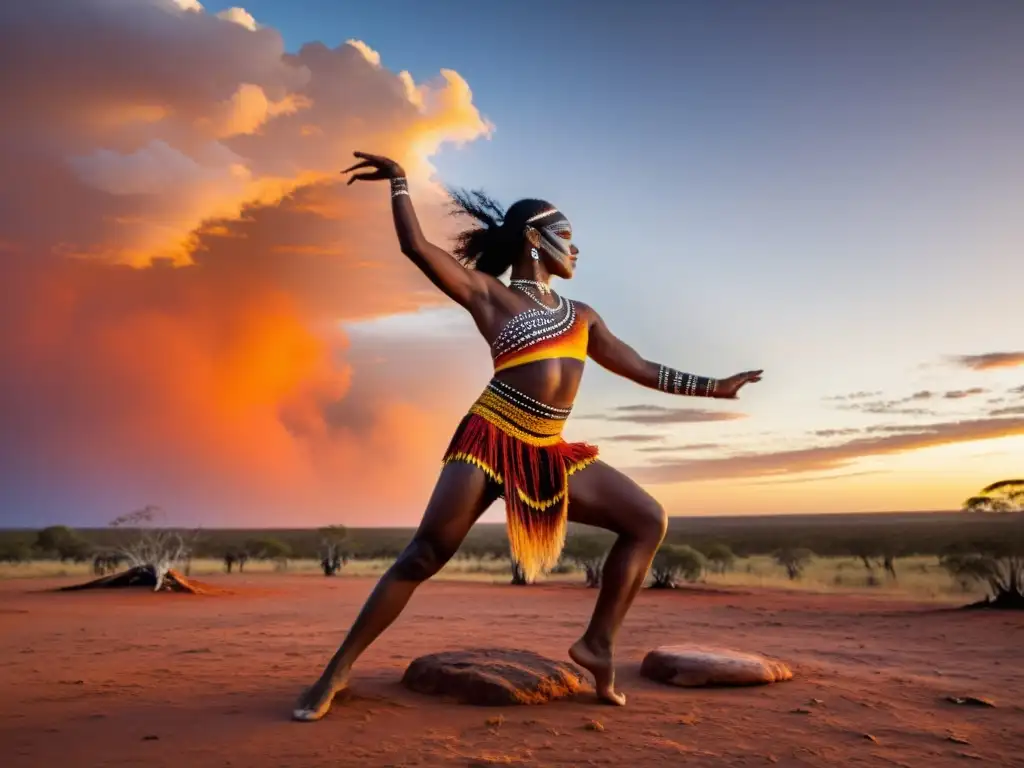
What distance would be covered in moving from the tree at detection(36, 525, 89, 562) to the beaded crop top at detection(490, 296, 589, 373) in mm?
31577

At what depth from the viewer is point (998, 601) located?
13.8 m

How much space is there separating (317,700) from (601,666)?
1.67 m

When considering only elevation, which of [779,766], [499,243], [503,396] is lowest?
[779,766]

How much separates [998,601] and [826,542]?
94.3ft

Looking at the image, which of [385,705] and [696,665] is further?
[696,665]

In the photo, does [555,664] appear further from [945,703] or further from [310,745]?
[945,703]

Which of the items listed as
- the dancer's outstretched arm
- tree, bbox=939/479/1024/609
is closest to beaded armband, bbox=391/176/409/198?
the dancer's outstretched arm

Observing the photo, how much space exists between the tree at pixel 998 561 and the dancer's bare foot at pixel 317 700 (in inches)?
491

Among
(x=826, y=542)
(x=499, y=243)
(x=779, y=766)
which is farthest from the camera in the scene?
(x=826, y=542)

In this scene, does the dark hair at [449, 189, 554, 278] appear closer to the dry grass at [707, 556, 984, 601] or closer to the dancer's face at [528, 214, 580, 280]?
the dancer's face at [528, 214, 580, 280]

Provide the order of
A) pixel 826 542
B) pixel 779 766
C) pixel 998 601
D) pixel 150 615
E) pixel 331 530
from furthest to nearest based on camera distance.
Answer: pixel 826 542, pixel 331 530, pixel 998 601, pixel 150 615, pixel 779 766

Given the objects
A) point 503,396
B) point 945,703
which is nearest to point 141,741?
point 503,396

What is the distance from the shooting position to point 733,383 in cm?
585

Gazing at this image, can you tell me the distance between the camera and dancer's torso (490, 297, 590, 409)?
5.16m
